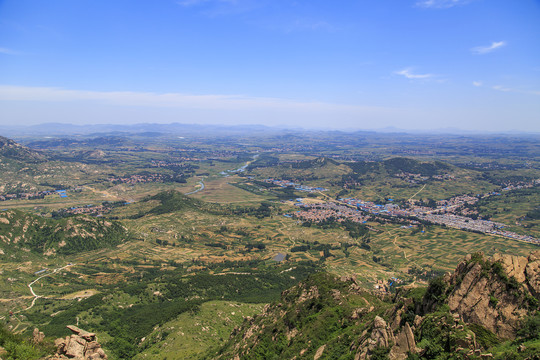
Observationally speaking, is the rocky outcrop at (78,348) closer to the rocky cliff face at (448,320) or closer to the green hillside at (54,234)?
the rocky cliff face at (448,320)

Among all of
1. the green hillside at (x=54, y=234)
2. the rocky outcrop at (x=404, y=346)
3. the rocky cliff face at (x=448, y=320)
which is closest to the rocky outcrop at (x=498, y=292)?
the rocky cliff face at (x=448, y=320)

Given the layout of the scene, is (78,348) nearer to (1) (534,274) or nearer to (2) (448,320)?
(2) (448,320)

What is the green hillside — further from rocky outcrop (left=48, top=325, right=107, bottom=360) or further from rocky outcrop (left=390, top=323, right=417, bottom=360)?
rocky outcrop (left=390, top=323, right=417, bottom=360)

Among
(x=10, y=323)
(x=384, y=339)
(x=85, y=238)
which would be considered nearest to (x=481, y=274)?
(x=384, y=339)

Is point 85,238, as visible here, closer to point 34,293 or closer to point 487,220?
point 34,293

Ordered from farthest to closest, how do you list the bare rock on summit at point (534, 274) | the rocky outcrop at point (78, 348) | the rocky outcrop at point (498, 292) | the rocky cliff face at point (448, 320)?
the rocky outcrop at point (78, 348)
the bare rock on summit at point (534, 274)
the rocky outcrop at point (498, 292)
the rocky cliff face at point (448, 320)

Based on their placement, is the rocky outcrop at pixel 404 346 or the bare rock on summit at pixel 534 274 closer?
the rocky outcrop at pixel 404 346
